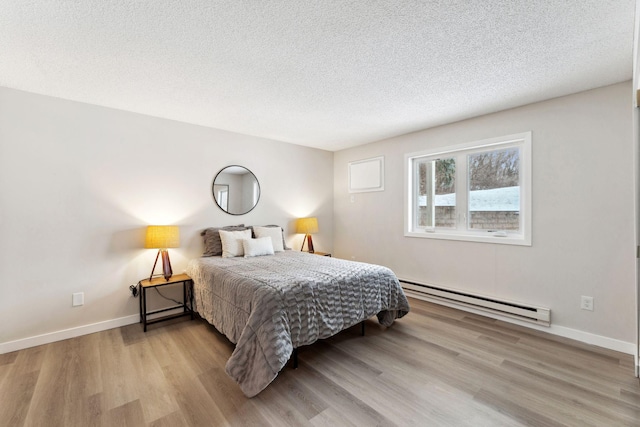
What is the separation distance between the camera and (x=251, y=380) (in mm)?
1896

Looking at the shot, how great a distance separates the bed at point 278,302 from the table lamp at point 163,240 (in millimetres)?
263

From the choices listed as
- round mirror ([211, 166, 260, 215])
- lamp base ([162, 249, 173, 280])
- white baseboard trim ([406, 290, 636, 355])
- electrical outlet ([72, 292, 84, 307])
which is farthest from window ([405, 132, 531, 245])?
electrical outlet ([72, 292, 84, 307])

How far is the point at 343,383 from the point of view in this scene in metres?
2.02

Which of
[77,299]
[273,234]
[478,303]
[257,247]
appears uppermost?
[273,234]

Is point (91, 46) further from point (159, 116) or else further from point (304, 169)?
point (304, 169)

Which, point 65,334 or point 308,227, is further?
point 308,227

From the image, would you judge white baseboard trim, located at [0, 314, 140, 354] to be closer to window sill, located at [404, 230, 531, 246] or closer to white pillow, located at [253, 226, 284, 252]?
white pillow, located at [253, 226, 284, 252]

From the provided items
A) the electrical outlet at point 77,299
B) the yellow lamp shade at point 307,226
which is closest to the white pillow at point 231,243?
the yellow lamp shade at point 307,226

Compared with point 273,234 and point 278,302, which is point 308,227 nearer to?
point 273,234

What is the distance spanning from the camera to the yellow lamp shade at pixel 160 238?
9.77 ft

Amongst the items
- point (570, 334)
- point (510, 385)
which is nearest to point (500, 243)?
point (570, 334)

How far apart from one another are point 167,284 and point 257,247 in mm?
1042

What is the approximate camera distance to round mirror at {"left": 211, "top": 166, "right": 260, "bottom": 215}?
381cm

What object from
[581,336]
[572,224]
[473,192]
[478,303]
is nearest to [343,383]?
[478,303]
